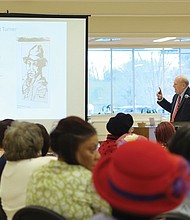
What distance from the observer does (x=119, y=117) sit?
3539 mm

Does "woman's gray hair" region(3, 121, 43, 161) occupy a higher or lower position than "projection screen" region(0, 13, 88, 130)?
lower

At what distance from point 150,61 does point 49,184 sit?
8142mm

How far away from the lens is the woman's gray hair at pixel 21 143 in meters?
2.10

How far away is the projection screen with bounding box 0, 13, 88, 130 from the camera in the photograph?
4.62 meters

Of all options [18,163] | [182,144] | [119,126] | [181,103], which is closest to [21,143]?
[18,163]

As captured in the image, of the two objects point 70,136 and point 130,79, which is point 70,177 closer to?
point 70,136

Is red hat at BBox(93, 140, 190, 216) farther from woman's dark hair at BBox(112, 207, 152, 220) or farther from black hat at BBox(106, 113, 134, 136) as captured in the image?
black hat at BBox(106, 113, 134, 136)

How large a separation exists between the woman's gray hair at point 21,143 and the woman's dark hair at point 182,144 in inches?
33.6

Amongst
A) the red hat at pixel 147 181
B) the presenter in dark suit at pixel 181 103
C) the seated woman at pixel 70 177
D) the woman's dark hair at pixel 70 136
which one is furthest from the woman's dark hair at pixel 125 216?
the presenter in dark suit at pixel 181 103

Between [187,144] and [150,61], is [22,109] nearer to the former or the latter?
[187,144]

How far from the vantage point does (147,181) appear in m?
0.94

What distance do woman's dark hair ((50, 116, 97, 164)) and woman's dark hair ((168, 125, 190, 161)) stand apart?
361 millimetres

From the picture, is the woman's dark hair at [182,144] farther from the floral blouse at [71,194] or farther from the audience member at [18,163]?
the audience member at [18,163]

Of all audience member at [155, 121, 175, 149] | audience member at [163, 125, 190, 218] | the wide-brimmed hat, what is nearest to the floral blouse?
audience member at [163, 125, 190, 218]
